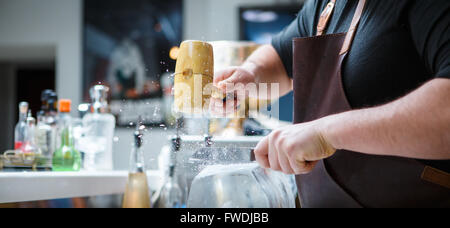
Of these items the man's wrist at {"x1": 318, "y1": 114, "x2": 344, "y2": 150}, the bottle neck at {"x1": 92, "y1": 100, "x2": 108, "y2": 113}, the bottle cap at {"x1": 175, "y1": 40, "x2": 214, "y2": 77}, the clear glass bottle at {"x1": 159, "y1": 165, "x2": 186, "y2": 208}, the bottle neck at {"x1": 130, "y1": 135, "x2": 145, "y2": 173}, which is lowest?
the clear glass bottle at {"x1": 159, "y1": 165, "x2": 186, "y2": 208}

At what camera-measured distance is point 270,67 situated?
1.04 metres

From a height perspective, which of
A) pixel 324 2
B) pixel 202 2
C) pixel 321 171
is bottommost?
pixel 321 171

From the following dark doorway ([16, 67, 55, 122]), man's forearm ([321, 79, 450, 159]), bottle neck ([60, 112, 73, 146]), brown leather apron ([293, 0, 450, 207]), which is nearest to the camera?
A: man's forearm ([321, 79, 450, 159])

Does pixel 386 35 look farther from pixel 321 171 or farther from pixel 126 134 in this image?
pixel 126 134

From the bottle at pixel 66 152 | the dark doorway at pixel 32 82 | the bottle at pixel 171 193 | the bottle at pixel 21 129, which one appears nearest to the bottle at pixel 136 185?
the bottle at pixel 171 193

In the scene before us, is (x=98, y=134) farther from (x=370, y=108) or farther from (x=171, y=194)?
(x=370, y=108)

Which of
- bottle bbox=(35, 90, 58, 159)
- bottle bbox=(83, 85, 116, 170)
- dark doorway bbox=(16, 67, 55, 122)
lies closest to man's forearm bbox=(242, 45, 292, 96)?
bottle bbox=(83, 85, 116, 170)

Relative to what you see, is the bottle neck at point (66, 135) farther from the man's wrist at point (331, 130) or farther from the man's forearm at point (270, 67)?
the man's wrist at point (331, 130)

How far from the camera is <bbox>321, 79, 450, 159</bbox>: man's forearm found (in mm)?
555

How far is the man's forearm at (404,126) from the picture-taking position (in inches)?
21.8

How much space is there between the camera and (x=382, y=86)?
2.27 ft

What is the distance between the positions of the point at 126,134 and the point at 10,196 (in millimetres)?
2742

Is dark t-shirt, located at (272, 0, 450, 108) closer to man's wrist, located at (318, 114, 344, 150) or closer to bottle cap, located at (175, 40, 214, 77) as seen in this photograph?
man's wrist, located at (318, 114, 344, 150)
